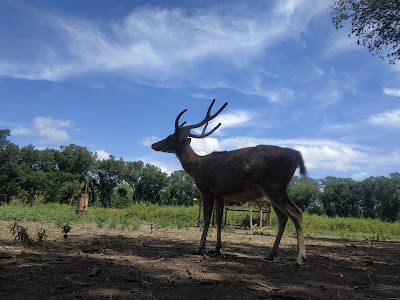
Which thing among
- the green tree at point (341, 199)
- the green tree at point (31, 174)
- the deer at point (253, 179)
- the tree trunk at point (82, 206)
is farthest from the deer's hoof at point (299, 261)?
the green tree at point (341, 199)

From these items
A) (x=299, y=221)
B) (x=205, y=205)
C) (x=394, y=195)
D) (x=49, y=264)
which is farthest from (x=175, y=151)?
(x=394, y=195)

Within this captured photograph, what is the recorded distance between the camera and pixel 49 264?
421 centimetres

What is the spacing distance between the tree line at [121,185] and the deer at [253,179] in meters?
39.5

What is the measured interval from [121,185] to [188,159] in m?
56.6

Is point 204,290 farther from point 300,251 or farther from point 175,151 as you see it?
point 175,151

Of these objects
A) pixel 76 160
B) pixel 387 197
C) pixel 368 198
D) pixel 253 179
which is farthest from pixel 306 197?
pixel 253 179

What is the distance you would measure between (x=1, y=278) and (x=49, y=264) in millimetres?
702

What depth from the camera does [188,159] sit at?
7.17m

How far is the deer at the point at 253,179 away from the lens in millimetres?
5316

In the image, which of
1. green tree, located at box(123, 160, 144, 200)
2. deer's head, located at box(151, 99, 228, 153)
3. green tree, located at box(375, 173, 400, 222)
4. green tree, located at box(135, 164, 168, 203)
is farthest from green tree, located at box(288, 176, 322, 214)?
deer's head, located at box(151, 99, 228, 153)

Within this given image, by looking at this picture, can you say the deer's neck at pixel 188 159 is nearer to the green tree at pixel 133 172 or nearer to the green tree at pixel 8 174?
the green tree at pixel 8 174

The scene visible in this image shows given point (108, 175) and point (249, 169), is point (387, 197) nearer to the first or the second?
point (108, 175)

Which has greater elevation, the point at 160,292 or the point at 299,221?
the point at 299,221

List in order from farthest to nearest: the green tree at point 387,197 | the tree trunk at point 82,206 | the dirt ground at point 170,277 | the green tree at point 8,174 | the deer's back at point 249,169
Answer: the green tree at point 387,197, the green tree at point 8,174, the tree trunk at point 82,206, the deer's back at point 249,169, the dirt ground at point 170,277
